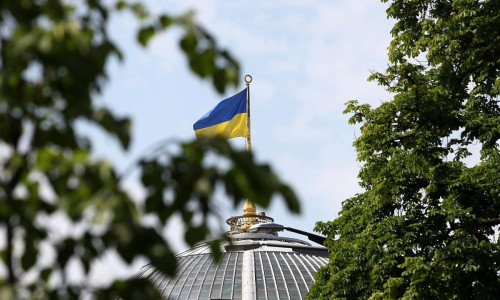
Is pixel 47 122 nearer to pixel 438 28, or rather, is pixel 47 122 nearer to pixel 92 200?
pixel 92 200

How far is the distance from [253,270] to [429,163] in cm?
2996

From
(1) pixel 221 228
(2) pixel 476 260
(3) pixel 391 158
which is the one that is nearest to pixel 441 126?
(3) pixel 391 158

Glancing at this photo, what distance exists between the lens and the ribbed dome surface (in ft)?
145

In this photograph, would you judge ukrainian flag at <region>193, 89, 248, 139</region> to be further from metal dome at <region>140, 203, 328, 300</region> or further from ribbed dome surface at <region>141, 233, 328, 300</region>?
metal dome at <region>140, 203, 328, 300</region>

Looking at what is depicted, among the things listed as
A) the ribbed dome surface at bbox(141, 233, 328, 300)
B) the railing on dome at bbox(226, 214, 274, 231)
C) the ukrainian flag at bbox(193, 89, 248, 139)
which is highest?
the ukrainian flag at bbox(193, 89, 248, 139)

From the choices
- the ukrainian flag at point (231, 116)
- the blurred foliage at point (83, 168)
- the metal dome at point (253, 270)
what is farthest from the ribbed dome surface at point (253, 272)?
the blurred foliage at point (83, 168)

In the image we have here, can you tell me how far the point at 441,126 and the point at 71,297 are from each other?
15383 millimetres

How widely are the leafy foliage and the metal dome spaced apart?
24.7 m

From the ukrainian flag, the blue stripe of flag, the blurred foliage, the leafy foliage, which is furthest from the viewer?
the ukrainian flag

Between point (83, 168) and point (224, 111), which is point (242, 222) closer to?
point (224, 111)

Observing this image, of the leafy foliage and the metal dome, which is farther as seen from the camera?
the metal dome

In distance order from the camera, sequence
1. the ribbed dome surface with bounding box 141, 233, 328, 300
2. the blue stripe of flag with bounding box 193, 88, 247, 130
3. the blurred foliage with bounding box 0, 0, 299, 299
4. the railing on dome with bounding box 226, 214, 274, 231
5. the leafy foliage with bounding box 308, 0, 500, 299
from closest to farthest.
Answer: the blurred foliage with bounding box 0, 0, 299, 299 → the leafy foliage with bounding box 308, 0, 500, 299 → the blue stripe of flag with bounding box 193, 88, 247, 130 → the ribbed dome surface with bounding box 141, 233, 328, 300 → the railing on dome with bounding box 226, 214, 274, 231

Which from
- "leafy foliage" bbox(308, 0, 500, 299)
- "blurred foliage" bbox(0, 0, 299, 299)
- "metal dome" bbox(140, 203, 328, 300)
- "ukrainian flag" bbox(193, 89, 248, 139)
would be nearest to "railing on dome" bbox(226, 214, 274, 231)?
"metal dome" bbox(140, 203, 328, 300)

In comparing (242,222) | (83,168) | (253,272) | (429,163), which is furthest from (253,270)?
(83,168)
